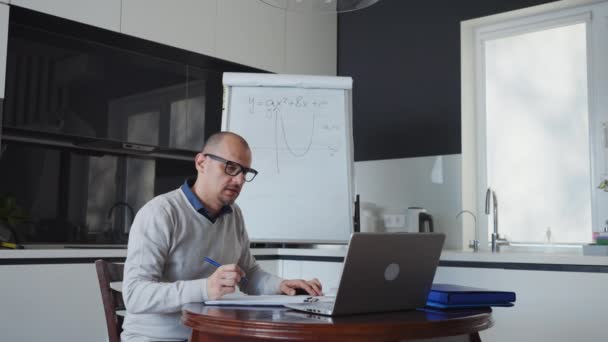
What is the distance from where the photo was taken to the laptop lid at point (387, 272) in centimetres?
138

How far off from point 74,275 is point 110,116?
4.00 ft

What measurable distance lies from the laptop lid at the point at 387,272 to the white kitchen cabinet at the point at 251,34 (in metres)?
3.11

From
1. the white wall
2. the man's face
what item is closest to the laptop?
the man's face

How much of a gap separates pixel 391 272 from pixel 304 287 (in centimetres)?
48

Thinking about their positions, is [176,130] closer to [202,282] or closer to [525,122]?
[525,122]

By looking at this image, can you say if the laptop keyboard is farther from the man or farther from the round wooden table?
the man

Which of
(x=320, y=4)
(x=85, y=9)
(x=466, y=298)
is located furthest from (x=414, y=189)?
(x=466, y=298)

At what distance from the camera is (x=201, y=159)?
6.66 ft

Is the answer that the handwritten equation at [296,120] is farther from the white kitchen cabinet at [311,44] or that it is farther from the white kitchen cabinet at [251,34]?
the white kitchen cabinet at [311,44]

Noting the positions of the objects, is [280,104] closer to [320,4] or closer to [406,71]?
[406,71]

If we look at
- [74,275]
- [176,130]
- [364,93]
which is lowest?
[74,275]

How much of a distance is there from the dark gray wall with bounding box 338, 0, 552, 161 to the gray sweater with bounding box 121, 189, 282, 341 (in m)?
2.71

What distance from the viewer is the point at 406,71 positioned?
4762 mm

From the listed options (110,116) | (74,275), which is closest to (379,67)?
(110,116)
